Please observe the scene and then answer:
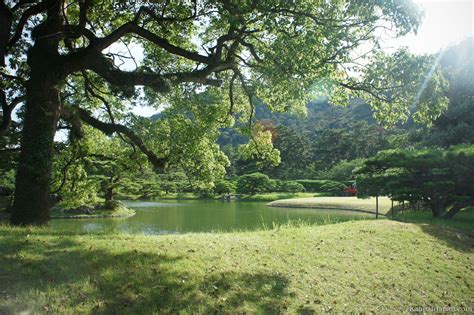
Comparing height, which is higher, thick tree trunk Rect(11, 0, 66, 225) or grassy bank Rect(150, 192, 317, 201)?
thick tree trunk Rect(11, 0, 66, 225)

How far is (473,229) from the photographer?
1095 cm

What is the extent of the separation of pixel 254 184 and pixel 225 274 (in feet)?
131

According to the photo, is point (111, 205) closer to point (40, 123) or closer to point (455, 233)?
point (40, 123)

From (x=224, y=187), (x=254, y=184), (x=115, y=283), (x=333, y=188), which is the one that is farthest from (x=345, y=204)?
(x=115, y=283)

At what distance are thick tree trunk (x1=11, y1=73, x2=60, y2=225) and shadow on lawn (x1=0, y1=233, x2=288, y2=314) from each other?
172 centimetres

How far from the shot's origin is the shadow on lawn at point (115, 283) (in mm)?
4258

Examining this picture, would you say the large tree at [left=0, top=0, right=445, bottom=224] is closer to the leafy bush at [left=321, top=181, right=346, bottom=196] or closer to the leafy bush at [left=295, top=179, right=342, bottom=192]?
the leafy bush at [left=321, top=181, right=346, bottom=196]

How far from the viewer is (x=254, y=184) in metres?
45.5

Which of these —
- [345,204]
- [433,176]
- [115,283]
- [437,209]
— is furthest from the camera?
[345,204]

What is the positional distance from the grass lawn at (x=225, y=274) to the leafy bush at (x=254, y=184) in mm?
36499

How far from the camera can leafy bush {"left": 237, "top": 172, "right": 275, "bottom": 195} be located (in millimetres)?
45062

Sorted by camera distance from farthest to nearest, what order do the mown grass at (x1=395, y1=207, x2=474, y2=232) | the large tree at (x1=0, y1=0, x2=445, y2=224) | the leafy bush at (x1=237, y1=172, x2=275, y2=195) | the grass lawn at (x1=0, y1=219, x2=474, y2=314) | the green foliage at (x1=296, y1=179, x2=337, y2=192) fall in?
the green foliage at (x1=296, y1=179, x2=337, y2=192) → the leafy bush at (x1=237, y1=172, x2=275, y2=195) → the mown grass at (x1=395, y1=207, x2=474, y2=232) → the large tree at (x1=0, y1=0, x2=445, y2=224) → the grass lawn at (x1=0, y1=219, x2=474, y2=314)

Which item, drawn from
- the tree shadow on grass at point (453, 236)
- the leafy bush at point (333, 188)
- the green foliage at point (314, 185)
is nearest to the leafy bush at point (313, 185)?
the green foliage at point (314, 185)

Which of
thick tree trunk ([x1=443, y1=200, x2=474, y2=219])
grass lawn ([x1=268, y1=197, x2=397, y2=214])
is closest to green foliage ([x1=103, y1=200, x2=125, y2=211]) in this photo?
grass lawn ([x1=268, y1=197, x2=397, y2=214])
